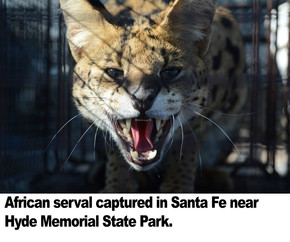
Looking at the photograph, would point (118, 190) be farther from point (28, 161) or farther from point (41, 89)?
point (41, 89)

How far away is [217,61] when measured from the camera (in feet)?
7.37

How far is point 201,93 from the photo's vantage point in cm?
193

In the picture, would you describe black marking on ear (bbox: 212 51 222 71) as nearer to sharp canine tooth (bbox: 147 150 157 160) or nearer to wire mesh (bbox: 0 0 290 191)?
wire mesh (bbox: 0 0 290 191)

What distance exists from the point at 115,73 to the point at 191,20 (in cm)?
44

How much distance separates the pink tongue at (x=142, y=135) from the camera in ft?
5.58

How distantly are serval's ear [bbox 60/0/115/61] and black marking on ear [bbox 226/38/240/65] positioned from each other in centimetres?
80

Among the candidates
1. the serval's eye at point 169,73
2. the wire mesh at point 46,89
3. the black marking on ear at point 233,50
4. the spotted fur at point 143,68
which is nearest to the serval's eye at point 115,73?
the spotted fur at point 143,68

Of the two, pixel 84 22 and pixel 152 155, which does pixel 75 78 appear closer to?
pixel 84 22

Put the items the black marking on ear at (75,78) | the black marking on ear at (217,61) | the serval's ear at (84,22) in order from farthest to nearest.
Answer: the black marking on ear at (217,61), the black marking on ear at (75,78), the serval's ear at (84,22)

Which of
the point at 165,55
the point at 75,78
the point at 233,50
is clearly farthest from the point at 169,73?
the point at 233,50

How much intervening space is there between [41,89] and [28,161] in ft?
1.54

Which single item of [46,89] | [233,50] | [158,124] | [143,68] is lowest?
[158,124]

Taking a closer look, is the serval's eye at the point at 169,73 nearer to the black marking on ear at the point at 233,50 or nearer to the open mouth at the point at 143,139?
the open mouth at the point at 143,139

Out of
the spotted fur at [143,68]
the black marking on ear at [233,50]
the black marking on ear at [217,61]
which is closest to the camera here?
the spotted fur at [143,68]
